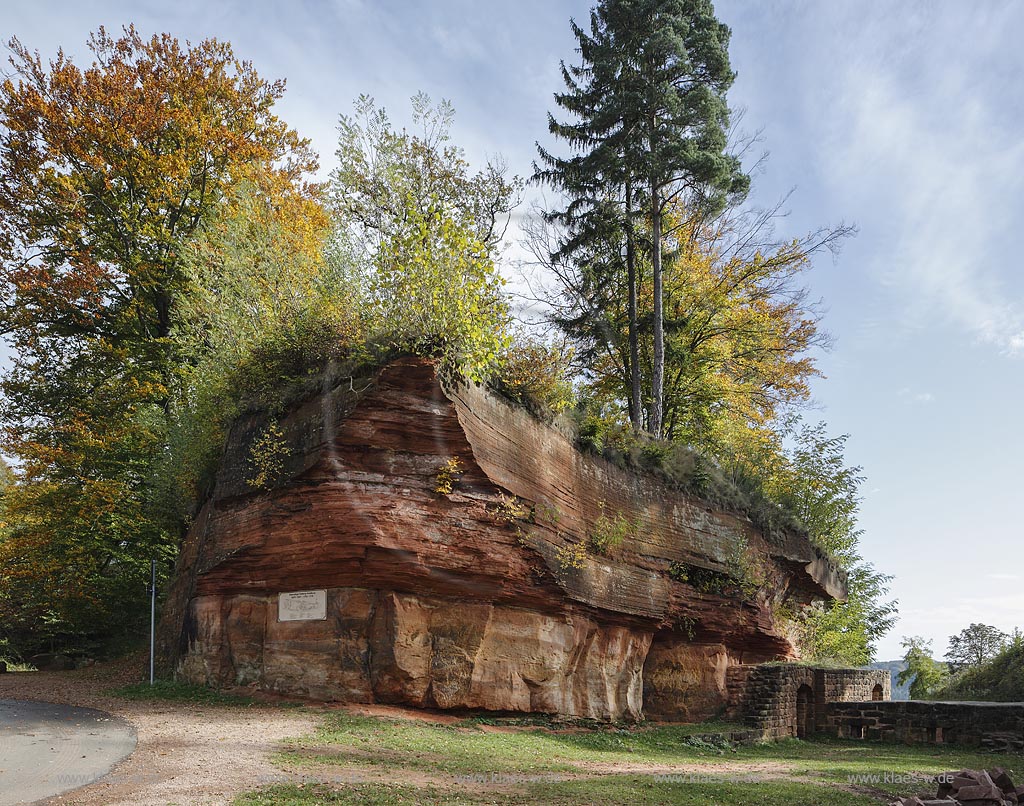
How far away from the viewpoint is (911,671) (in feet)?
111

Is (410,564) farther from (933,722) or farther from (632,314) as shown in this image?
(632,314)

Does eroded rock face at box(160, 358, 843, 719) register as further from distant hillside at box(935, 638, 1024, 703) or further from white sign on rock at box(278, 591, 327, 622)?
distant hillside at box(935, 638, 1024, 703)

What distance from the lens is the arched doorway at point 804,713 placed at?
58.6 feet

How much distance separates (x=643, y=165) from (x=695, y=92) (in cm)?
235

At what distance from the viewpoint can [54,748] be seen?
8828 mm

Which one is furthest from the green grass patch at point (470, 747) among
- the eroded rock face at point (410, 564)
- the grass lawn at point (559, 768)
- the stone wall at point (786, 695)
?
the stone wall at point (786, 695)

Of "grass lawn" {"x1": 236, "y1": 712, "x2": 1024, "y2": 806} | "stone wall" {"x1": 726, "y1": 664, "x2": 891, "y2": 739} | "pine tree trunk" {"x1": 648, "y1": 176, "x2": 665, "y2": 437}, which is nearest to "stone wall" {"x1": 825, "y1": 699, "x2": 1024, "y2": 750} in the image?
"stone wall" {"x1": 726, "y1": 664, "x2": 891, "y2": 739}

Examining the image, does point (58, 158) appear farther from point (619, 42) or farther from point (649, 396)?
point (649, 396)

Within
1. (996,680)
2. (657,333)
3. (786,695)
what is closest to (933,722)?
(786,695)

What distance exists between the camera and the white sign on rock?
40.7 feet

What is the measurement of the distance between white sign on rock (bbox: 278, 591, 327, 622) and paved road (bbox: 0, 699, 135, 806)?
2.80 metres

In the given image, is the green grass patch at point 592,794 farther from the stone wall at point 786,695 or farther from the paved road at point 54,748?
the stone wall at point 786,695

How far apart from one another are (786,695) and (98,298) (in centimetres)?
2036

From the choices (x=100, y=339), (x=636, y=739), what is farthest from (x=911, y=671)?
(x=100, y=339)
